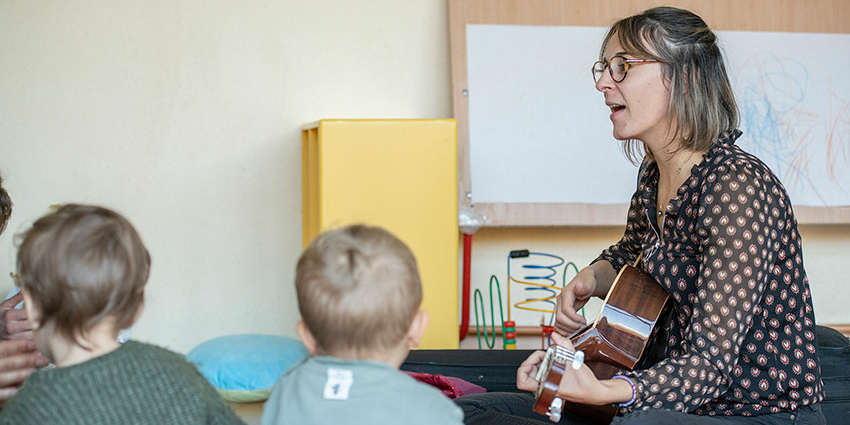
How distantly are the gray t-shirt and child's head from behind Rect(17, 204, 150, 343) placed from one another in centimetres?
30

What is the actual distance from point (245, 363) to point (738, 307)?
1767 millimetres

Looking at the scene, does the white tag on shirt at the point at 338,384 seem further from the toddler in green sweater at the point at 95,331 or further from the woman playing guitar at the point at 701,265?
the woman playing guitar at the point at 701,265

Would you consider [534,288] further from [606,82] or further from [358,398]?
[358,398]

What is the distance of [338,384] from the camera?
1.14m

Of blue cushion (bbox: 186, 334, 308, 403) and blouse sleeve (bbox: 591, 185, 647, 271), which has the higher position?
blouse sleeve (bbox: 591, 185, 647, 271)

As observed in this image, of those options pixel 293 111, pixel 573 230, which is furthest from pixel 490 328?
pixel 293 111

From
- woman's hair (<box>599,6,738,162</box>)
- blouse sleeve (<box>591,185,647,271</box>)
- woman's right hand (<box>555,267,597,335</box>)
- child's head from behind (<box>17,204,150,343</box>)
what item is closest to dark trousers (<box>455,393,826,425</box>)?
woman's right hand (<box>555,267,597,335</box>)

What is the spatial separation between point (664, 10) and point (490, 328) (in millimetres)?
2042

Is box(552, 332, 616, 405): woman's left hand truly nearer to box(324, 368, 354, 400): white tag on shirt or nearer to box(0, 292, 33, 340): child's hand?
box(324, 368, 354, 400): white tag on shirt

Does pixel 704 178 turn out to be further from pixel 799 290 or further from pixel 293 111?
pixel 293 111

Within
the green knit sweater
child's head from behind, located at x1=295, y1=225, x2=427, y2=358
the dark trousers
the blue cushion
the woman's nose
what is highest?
the woman's nose

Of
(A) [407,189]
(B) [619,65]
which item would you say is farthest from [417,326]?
(A) [407,189]

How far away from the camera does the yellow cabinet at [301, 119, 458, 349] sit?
2.86 metres

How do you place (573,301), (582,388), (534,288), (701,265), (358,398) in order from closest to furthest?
(358,398) → (582,388) → (701,265) → (573,301) → (534,288)
